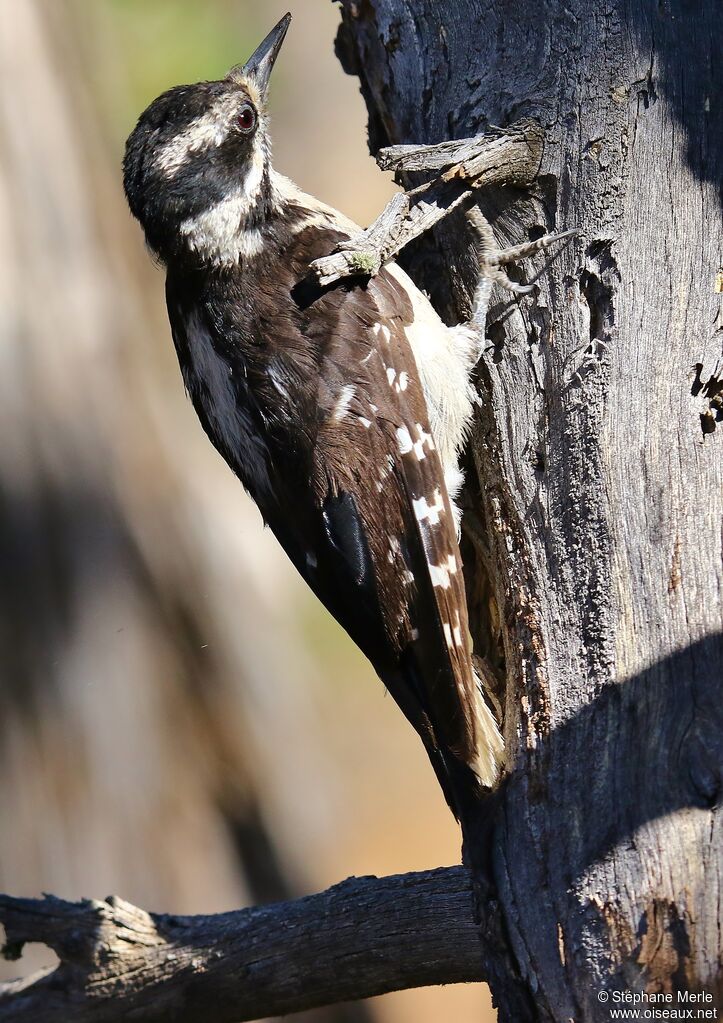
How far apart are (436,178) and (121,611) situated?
2.97 meters

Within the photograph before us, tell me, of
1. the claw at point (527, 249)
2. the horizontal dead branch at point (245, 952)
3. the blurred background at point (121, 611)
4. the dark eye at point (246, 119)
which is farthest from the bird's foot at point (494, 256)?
the blurred background at point (121, 611)

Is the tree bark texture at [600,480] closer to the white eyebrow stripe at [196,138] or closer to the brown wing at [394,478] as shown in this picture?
the brown wing at [394,478]

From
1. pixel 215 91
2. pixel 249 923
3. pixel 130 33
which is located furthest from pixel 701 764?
pixel 130 33

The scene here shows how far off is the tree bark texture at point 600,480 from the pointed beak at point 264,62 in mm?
442

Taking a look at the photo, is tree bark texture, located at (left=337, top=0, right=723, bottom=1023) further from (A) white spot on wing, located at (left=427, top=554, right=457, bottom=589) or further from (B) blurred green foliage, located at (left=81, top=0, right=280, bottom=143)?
(B) blurred green foliage, located at (left=81, top=0, right=280, bottom=143)

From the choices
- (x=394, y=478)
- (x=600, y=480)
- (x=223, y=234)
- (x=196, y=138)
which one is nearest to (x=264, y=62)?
(x=196, y=138)

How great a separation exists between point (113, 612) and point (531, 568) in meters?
3.00

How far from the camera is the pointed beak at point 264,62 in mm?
2859

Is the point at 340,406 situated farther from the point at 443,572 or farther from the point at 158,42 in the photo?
the point at 158,42

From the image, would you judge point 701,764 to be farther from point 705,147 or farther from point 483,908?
point 705,147

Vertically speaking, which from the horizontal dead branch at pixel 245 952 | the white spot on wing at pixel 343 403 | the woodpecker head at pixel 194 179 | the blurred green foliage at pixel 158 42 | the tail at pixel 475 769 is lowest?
the horizontal dead branch at pixel 245 952

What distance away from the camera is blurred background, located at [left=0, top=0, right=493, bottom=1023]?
459 cm

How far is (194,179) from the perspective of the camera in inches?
102

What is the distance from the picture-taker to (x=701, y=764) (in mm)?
1734
